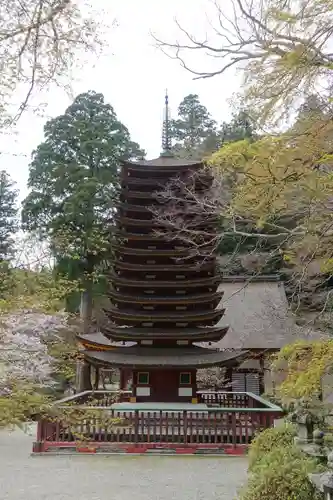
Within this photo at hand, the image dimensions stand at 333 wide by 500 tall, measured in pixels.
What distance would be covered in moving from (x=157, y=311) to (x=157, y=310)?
0.05 metres

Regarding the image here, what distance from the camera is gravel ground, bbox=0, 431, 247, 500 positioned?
294 inches

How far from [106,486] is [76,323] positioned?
1184 centimetres

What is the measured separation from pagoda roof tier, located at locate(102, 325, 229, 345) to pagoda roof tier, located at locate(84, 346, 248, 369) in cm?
35

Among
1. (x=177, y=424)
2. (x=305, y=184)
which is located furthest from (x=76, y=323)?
(x=305, y=184)

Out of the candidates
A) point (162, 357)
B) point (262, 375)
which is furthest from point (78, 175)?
point (162, 357)

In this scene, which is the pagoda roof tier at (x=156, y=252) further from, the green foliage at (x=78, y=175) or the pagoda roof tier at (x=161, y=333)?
the green foliage at (x=78, y=175)

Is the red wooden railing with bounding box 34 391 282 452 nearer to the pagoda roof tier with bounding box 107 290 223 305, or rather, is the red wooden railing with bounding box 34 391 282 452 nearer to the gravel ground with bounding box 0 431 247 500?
the gravel ground with bounding box 0 431 247 500

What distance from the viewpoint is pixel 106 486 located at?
26.2ft

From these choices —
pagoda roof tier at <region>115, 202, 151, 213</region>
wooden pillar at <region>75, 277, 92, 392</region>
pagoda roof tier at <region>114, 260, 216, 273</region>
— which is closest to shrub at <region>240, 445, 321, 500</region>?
pagoda roof tier at <region>114, 260, 216, 273</region>

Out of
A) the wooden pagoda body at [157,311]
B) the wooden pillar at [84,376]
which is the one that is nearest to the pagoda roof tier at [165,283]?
the wooden pagoda body at [157,311]

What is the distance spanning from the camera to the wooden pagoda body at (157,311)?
41.2 ft

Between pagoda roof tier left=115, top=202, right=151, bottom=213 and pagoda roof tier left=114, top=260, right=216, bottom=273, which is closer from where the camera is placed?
pagoda roof tier left=114, top=260, right=216, bottom=273

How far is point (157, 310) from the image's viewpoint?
43.1ft

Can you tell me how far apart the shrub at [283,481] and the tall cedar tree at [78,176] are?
16.5 metres
